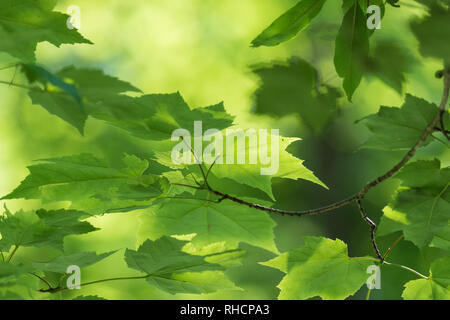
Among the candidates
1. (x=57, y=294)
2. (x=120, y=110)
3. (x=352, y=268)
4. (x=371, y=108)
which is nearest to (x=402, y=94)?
(x=352, y=268)

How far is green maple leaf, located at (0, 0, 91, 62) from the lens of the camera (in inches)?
20.7

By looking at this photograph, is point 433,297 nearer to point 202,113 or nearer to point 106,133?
point 202,113

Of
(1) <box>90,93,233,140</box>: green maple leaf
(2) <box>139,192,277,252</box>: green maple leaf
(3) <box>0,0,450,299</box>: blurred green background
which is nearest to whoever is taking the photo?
(1) <box>90,93,233,140</box>: green maple leaf

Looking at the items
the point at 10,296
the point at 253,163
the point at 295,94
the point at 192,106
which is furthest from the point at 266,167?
the point at 192,106

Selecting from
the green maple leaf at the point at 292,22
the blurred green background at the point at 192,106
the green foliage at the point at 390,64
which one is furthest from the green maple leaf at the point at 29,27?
the blurred green background at the point at 192,106

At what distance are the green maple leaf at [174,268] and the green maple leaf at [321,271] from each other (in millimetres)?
98

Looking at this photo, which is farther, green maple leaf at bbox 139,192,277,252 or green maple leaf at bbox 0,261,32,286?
green maple leaf at bbox 139,192,277,252

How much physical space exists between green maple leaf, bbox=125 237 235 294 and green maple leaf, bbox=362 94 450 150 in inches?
9.8

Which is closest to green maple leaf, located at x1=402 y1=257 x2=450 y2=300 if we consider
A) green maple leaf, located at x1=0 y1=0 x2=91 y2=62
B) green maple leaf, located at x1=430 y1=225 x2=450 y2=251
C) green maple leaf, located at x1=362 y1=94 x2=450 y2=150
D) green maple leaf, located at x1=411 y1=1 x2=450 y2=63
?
green maple leaf, located at x1=430 y1=225 x2=450 y2=251

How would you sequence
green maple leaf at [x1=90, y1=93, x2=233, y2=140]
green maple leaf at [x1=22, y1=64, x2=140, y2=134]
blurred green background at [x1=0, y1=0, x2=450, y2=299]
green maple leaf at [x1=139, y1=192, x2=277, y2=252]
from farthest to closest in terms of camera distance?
1. blurred green background at [x1=0, y1=0, x2=450, y2=299]
2. green maple leaf at [x1=139, y1=192, x2=277, y2=252]
3. green maple leaf at [x1=90, y1=93, x2=233, y2=140]
4. green maple leaf at [x1=22, y1=64, x2=140, y2=134]

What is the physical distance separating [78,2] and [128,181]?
4.87 meters

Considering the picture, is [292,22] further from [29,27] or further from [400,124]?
[29,27]

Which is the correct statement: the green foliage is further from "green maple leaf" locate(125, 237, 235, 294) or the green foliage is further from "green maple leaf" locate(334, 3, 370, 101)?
"green maple leaf" locate(125, 237, 235, 294)

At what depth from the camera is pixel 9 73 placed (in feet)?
15.2
